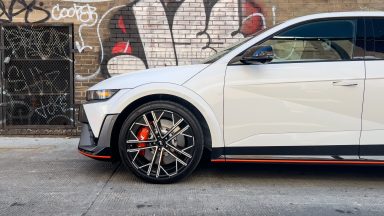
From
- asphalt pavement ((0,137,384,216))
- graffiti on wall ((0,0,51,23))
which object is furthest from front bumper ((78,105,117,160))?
graffiti on wall ((0,0,51,23))

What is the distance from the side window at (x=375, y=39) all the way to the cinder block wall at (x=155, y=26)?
3.25m

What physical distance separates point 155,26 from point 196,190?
4023mm

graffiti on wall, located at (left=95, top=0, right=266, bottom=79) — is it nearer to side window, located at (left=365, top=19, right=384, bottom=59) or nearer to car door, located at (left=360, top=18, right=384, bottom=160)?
side window, located at (left=365, top=19, right=384, bottom=59)

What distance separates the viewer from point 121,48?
8.32m

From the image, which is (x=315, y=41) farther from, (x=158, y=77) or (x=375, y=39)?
(x=158, y=77)

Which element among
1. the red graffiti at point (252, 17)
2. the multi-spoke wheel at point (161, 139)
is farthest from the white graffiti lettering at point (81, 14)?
the multi-spoke wheel at point (161, 139)

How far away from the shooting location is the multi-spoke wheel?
16.5ft

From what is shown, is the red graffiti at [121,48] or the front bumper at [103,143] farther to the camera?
the red graffiti at [121,48]

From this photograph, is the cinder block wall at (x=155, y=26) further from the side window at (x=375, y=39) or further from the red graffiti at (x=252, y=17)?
the side window at (x=375, y=39)

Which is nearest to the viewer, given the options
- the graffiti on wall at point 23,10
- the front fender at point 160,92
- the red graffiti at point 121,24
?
the front fender at point 160,92

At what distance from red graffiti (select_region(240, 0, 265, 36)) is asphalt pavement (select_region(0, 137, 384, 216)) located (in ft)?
10.2

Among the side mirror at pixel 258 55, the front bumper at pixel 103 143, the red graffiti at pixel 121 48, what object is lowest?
the front bumper at pixel 103 143

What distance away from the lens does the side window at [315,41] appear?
16.6ft

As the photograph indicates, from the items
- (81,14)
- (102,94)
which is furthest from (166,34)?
(102,94)
